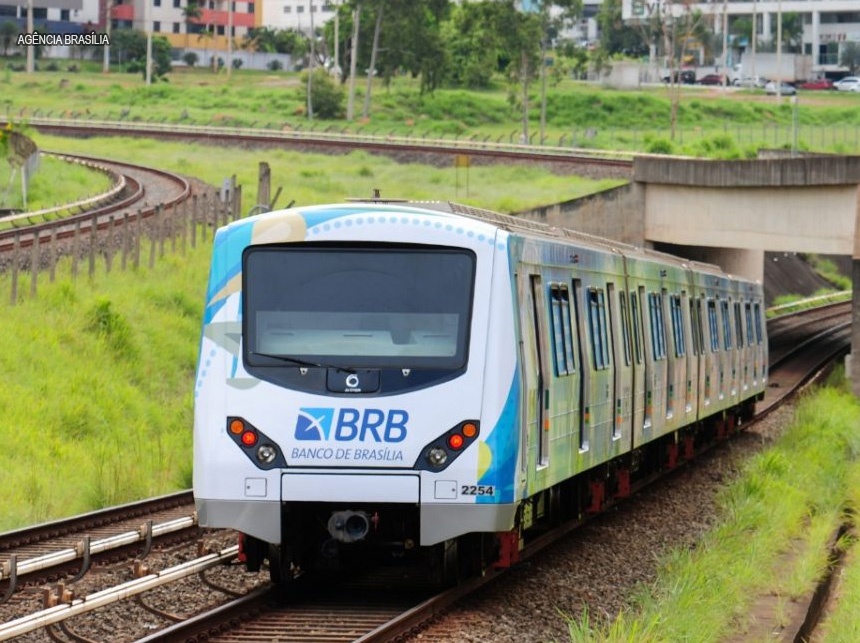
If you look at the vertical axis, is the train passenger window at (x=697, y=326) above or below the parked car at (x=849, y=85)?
below

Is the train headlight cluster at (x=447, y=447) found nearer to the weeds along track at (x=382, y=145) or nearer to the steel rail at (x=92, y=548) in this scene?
the steel rail at (x=92, y=548)

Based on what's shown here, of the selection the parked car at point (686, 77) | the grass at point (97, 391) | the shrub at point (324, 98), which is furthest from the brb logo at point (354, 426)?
the parked car at point (686, 77)

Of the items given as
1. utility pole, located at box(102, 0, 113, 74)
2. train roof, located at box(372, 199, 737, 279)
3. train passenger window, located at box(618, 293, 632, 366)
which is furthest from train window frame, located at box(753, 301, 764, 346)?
utility pole, located at box(102, 0, 113, 74)

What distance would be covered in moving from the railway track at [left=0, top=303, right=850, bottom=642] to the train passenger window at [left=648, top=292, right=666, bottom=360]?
12.0 ft

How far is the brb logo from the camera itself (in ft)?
37.7

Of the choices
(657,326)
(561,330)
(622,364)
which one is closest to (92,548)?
(561,330)

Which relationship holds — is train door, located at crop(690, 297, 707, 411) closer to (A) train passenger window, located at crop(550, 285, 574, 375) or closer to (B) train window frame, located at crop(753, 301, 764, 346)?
(B) train window frame, located at crop(753, 301, 764, 346)

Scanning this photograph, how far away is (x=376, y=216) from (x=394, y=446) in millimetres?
1686

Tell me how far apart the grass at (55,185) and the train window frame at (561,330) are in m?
28.6

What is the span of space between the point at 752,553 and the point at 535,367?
11.3ft

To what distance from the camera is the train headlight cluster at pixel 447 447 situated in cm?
1150

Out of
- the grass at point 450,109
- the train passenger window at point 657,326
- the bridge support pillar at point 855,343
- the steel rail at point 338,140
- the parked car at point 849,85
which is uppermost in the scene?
the parked car at point 849,85

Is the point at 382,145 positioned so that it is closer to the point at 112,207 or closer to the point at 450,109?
the point at 450,109

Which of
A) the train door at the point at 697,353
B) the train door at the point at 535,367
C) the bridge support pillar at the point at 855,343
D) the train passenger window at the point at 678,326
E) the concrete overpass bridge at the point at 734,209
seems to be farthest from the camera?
the concrete overpass bridge at the point at 734,209
